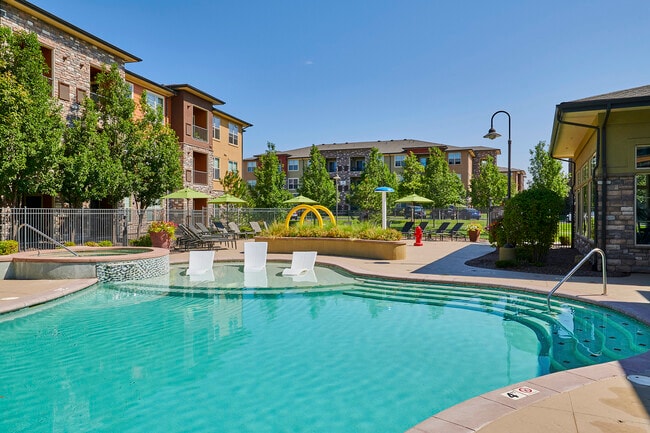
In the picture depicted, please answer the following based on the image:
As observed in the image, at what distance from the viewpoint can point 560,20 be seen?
42.9 feet

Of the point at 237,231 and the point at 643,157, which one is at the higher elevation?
the point at 643,157

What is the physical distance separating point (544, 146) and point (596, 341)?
34640 mm

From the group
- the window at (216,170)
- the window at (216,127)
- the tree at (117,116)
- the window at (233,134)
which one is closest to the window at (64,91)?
the tree at (117,116)

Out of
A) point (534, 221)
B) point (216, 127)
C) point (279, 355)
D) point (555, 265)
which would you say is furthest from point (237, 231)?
point (279, 355)

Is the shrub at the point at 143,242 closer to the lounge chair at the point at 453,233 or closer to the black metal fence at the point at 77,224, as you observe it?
the black metal fence at the point at 77,224

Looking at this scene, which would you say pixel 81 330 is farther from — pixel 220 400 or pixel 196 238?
pixel 196 238

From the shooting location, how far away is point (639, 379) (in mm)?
4328

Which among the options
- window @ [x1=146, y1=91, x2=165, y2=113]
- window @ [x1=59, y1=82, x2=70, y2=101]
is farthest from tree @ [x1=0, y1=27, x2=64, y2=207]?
window @ [x1=146, y1=91, x2=165, y2=113]

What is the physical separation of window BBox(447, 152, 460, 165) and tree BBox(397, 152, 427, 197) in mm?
18435

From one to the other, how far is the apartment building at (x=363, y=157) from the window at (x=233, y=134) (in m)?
22.2

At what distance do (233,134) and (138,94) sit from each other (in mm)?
11218

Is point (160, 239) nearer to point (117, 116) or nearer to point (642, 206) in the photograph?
point (117, 116)

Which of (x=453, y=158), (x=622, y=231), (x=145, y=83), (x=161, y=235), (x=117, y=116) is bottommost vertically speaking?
(x=161, y=235)

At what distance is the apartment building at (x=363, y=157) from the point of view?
192ft
